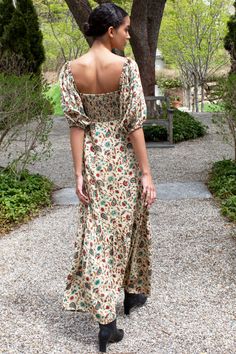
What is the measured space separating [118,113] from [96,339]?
1.26m

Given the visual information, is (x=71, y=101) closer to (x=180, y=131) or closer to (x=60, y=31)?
(x=180, y=131)

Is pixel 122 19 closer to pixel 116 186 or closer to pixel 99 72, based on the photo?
pixel 99 72

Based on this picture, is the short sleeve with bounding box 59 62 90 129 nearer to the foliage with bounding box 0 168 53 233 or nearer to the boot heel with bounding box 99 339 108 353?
the boot heel with bounding box 99 339 108 353

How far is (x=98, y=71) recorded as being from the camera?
2850 mm

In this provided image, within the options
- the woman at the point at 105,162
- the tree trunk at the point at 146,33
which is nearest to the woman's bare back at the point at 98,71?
the woman at the point at 105,162

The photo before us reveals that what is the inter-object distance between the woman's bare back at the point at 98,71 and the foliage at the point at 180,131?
7.67 metres

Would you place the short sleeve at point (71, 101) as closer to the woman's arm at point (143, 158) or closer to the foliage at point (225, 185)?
the woman's arm at point (143, 158)

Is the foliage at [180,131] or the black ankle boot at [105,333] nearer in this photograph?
the black ankle boot at [105,333]

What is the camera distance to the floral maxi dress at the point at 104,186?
115 inches

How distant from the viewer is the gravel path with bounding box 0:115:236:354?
316cm

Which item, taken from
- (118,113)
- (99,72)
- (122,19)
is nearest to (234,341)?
(118,113)

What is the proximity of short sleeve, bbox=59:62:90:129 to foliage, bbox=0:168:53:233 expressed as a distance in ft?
9.27

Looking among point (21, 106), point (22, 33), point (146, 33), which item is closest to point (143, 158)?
point (21, 106)

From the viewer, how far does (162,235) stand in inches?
203
